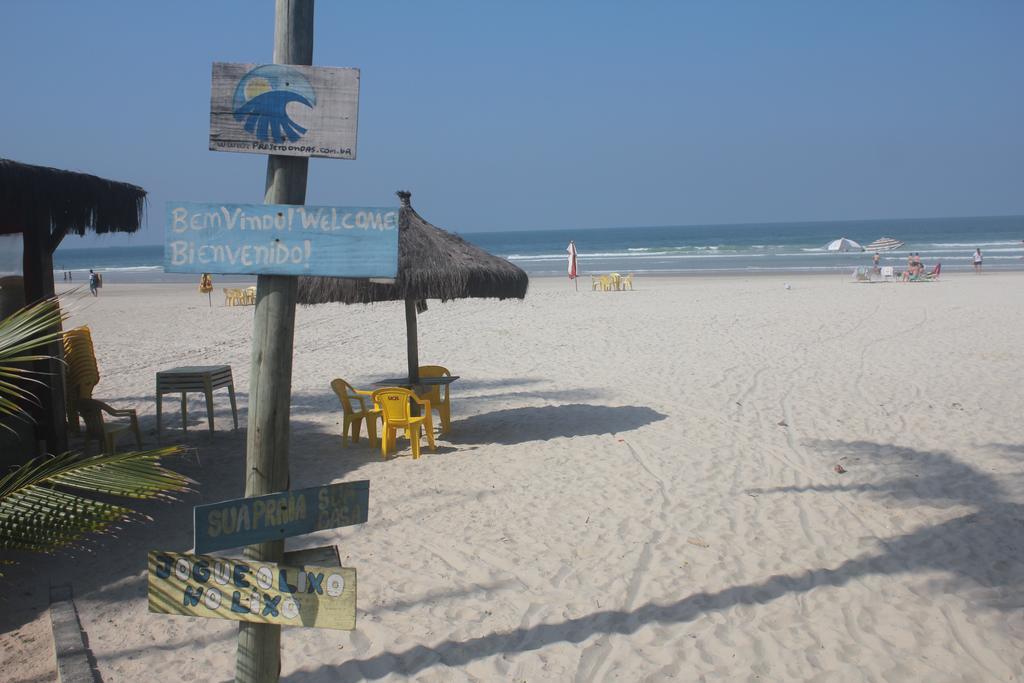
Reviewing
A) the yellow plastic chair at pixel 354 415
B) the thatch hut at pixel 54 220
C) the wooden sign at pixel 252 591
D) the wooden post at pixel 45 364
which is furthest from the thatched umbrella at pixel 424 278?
the wooden sign at pixel 252 591

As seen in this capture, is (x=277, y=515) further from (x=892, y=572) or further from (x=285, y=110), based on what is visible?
(x=892, y=572)

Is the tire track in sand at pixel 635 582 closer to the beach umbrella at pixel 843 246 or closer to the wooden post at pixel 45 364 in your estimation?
the wooden post at pixel 45 364

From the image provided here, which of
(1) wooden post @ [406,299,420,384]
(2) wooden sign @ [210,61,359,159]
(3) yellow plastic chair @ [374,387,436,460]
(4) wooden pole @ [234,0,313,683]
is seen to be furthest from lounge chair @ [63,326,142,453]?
(2) wooden sign @ [210,61,359,159]

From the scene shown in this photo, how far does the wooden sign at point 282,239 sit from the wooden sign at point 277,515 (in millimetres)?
651

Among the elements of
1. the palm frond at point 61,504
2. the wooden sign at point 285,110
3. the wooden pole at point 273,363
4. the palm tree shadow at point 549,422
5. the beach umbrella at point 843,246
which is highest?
the beach umbrella at point 843,246

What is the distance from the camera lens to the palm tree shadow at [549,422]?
7754mm

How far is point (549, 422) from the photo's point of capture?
27.2 ft

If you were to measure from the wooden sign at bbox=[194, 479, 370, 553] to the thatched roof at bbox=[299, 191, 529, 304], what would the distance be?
4.40m

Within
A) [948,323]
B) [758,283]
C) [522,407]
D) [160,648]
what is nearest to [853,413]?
[522,407]

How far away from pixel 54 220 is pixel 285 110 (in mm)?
4153

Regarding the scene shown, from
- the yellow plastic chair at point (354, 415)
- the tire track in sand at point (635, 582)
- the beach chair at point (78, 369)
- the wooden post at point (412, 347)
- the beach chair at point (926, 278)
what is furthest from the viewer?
the beach chair at point (926, 278)

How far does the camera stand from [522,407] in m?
9.05

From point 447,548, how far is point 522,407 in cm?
413

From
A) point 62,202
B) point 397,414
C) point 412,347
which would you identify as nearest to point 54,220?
point 62,202
